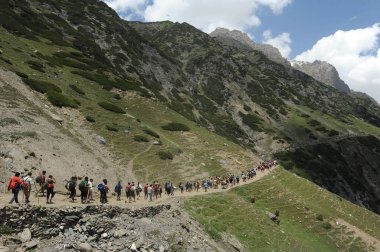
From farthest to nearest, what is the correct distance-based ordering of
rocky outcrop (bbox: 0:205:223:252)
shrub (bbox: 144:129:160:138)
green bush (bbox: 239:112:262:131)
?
1. green bush (bbox: 239:112:262:131)
2. shrub (bbox: 144:129:160:138)
3. rocky outcrop (bbox: 0:205:223:252)

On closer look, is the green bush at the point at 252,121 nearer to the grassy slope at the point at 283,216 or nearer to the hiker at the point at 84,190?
the grassy slope at the point at 283,216

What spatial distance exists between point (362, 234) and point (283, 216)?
32.3 ft

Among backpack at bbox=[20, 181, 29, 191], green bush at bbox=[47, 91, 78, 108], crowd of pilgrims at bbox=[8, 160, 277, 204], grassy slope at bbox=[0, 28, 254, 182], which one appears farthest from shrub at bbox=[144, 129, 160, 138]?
backpack at bbox=[20, 181, 29, 191]

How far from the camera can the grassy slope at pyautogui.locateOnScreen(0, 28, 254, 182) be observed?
59.9 m

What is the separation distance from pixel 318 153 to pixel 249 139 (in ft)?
90.3

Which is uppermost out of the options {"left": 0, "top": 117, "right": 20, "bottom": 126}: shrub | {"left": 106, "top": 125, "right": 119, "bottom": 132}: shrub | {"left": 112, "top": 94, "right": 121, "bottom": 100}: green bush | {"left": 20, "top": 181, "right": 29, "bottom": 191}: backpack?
{"left": 112, "top": 94, "right": 121, "bottom": 100}: green bush

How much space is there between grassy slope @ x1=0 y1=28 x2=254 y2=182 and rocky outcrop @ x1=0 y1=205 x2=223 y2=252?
67.0ft

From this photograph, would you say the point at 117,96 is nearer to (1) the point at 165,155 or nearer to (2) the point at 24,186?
(1) the point at 165,155

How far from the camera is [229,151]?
7250 centimetres

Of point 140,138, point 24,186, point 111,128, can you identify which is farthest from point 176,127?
point 24,186

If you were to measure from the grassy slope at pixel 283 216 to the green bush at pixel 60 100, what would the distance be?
3088 centimetres

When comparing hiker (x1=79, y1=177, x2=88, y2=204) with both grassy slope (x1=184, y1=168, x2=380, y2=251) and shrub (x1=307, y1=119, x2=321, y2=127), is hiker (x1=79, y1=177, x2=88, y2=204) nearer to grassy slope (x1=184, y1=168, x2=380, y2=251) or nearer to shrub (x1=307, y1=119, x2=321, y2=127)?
grassy slope (x1=184, y1=168, x2=380, y2=251)

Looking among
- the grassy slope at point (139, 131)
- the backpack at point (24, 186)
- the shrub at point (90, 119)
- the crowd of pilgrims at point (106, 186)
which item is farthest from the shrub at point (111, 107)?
the backpack at point (24, 186)

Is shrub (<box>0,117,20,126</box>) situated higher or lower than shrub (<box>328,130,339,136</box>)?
lower
